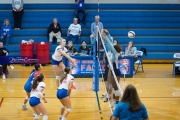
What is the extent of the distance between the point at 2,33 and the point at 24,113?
10003 millimetres

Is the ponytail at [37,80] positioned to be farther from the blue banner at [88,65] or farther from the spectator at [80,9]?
the spectator at [80,9]

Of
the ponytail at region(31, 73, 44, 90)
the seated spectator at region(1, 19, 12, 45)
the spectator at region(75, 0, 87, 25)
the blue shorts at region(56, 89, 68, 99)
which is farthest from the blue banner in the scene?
the ponytail at region(31, 73, 44, 90)

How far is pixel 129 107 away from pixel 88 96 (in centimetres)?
749

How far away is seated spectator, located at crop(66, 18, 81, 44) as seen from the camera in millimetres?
21000

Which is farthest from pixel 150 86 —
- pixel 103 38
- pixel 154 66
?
pixel 154 66

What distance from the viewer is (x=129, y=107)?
6438mm

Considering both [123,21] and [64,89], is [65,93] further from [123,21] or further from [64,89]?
[123,21]

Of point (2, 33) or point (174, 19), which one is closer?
point (2, 33)

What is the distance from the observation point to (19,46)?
829 inches

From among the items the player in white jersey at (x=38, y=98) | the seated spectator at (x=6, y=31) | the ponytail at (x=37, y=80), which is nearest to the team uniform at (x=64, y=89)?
the player in white jersey at (x=38, y=98)

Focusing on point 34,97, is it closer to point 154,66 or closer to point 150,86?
point 150,86

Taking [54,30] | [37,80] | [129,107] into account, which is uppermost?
[54,30]

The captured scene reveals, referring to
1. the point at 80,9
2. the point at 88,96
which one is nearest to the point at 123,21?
the point at 80,9

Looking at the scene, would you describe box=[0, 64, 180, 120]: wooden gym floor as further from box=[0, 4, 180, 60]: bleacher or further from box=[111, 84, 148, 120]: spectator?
box=[111, 84, 148, 120]: spectator
